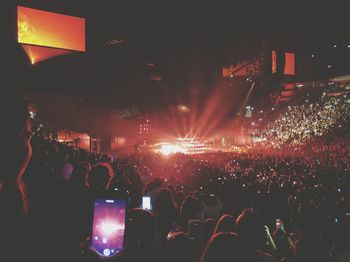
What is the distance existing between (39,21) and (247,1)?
3670mm

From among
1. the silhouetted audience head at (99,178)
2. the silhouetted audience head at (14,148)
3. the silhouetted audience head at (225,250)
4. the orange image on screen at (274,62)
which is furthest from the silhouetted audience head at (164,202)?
the orange image on screen at (274,62)

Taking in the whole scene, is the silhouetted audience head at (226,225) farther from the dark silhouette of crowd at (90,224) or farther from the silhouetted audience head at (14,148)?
the silhouetted audience head at (14,148)

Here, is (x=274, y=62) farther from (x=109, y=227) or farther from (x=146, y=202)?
(x=109, y=227)

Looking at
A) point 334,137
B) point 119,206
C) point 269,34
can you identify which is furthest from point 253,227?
point 334,137

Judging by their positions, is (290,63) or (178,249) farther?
(290,63)

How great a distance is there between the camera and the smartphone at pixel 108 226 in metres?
2.49

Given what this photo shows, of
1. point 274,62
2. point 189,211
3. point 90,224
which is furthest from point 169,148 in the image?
point 90,224

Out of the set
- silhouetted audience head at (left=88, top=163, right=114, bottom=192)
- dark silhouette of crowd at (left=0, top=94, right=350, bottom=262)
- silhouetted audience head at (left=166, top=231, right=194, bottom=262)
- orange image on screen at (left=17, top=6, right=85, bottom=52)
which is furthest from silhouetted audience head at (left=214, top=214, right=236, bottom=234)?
orange image on screen at (left=17, top=6, right=85, bottom=52)

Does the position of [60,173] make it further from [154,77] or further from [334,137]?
[334,137]

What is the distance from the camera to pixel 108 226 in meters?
2.53

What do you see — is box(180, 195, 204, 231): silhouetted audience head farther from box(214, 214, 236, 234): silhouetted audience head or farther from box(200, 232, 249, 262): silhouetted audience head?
box(200, 232, 249, 262): silhouetted audience head

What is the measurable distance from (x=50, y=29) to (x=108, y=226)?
4870 millimetres

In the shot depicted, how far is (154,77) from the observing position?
7.59 m

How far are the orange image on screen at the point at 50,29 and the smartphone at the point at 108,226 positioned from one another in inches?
178
